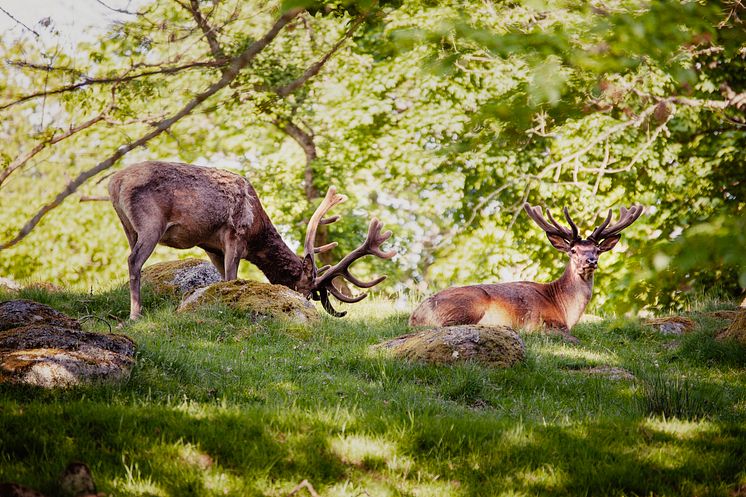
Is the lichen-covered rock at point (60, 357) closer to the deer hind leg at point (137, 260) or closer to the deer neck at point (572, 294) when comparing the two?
the deer hind leg at point (137, 260)

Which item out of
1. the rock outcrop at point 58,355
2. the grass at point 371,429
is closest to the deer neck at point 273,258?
the grass at point 371,429

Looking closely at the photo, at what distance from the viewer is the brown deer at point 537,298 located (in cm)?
1050

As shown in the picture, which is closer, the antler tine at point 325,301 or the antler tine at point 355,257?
the antler tine at point 325,301

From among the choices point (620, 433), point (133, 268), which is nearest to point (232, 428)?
point (620, 433)

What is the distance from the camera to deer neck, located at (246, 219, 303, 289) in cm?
1248

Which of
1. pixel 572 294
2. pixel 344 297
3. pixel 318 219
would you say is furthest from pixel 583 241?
pixel 318 219

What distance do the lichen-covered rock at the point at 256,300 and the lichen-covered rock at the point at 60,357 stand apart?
3.30 m

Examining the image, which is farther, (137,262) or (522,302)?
(522,302)

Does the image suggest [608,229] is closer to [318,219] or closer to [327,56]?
[318,219]

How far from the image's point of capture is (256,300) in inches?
401

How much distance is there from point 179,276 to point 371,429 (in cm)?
709

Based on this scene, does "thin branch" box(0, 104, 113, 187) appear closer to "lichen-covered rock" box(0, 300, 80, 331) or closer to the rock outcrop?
the rock outcrop

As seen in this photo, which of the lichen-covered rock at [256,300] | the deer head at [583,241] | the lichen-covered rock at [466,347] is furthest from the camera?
the deer head at [583,241]

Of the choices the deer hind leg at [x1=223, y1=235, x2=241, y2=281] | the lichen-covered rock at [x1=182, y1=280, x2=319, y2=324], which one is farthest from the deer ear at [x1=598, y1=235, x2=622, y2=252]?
the deer hind leg at [x1=223, y1=235, x2=241, y2=281]
